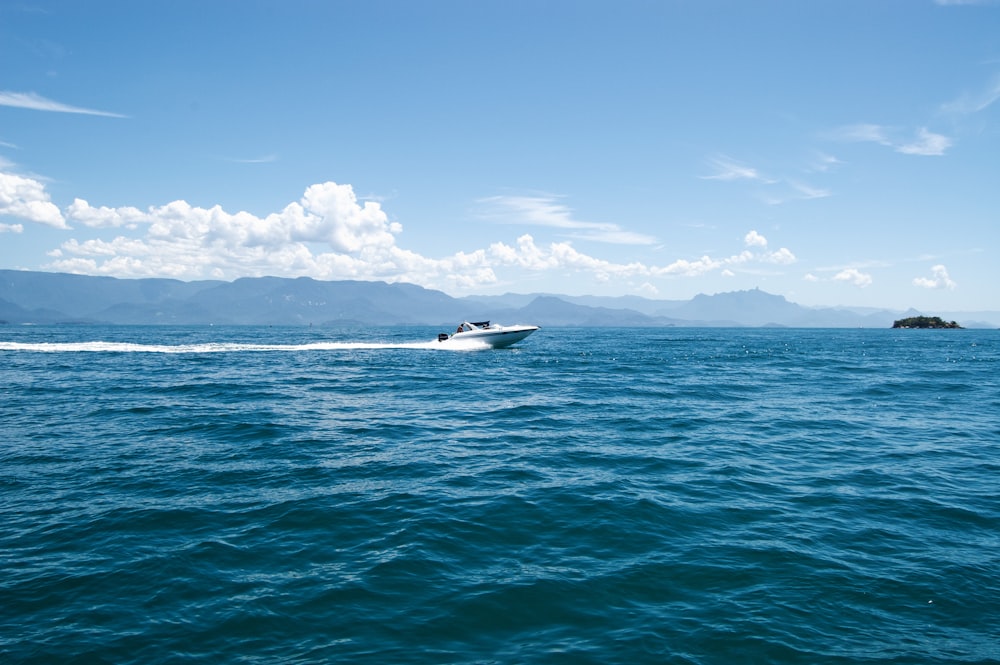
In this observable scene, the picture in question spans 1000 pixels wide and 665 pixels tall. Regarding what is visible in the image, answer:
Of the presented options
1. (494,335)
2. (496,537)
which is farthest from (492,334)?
(496,537)

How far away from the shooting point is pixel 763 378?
125 ft

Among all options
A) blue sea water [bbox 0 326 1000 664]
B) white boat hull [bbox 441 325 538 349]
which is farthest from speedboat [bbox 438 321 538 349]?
blue sea water [bbox 0 326 1000 664]

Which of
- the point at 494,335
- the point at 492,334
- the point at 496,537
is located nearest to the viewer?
the point at 496,537

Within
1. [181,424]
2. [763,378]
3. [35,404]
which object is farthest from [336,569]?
[763,378]

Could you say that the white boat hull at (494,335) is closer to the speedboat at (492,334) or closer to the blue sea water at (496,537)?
the speedboat at (492,334)

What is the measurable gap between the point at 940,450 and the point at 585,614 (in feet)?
54.5

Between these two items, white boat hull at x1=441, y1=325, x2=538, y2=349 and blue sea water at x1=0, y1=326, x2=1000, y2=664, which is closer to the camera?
blue sea water at x1=0, y1=326, x2=1000, y2=664

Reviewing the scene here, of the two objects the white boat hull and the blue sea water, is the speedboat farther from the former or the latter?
the blue sea water

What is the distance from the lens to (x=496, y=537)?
10352mm

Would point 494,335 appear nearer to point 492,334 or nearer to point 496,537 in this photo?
point 492,334

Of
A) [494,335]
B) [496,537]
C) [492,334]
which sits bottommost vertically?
[496,537]

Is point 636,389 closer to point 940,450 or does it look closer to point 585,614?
point 940,450

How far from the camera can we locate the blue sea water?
716 cm

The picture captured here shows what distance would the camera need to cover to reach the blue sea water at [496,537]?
7.16 metres
